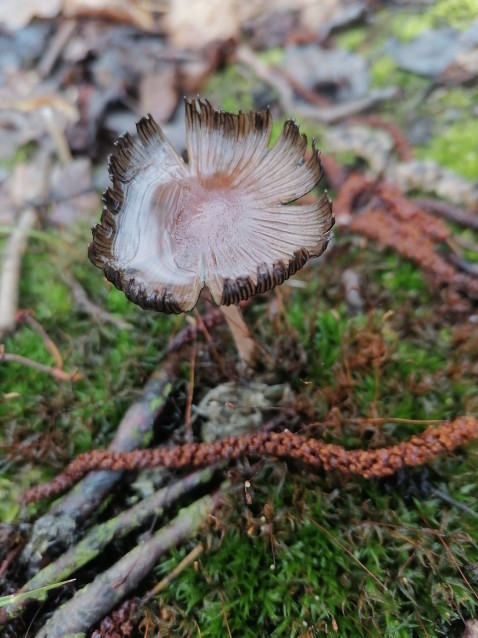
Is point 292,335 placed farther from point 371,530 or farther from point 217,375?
point 371,530

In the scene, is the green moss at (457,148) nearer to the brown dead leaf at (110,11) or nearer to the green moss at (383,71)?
the green moss at (383,71)

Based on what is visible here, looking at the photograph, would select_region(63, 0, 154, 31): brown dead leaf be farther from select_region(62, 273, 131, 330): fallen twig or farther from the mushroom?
the mushroom

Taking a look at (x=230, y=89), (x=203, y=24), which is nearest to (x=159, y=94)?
(x=230, y=89)

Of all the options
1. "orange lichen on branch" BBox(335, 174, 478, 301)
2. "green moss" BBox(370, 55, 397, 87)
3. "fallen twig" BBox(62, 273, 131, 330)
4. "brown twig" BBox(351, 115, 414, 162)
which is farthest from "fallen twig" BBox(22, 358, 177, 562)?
"green moss" BBox(370, 55, 397, 87)

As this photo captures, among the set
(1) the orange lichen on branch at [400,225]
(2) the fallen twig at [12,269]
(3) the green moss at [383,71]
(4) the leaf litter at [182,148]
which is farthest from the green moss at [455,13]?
(2) the fallen twig at [12,269]

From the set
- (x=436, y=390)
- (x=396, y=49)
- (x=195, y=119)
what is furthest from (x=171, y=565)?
(x=396, y=49)

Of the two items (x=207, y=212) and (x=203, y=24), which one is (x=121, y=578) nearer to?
(x=207, y=212)
